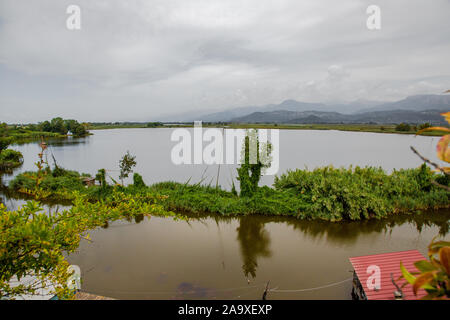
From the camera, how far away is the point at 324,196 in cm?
868

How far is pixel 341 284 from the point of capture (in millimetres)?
4953

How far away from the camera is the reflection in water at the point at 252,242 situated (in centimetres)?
580

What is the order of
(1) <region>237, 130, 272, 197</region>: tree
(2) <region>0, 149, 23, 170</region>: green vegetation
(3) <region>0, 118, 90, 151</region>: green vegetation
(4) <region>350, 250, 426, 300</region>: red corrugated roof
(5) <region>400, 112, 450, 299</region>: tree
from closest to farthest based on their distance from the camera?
(5) <region>400, 112, 450, 299</region>: tree < (4) <region>350, 250, 426, 300</region>: red corrugated roof < (1) <region>237, 130, 272, 197</region>: tree < (3) <region>0, 118, 90, 151</region>: green vegetation < (2) <region>0, 149, 23, 170</region>: green vegetation

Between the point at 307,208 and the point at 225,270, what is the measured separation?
4126 millimetres

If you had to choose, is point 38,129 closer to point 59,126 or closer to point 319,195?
point 59,126

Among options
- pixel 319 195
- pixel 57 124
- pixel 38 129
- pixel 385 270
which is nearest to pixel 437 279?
pixel 385 270

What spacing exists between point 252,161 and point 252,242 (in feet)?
11.1

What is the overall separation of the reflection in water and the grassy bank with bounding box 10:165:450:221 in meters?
0.73

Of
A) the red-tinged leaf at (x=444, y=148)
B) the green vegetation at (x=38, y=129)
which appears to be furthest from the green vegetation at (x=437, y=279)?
the green vegetation at (x=38, y=129)

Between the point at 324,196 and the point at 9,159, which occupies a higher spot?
the point at 9,159

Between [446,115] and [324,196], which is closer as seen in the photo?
[446,115]

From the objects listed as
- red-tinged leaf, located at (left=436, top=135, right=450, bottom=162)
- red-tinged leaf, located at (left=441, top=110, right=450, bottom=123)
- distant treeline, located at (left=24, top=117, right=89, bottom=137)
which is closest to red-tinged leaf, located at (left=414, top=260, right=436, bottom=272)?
red-tinged leaf, located at (left=436, top=135, right=450, bottom=162)

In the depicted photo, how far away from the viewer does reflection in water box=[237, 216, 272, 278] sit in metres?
5.80

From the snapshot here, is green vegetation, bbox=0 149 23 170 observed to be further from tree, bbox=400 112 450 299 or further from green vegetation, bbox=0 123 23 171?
tree, bbox=400 112 450 299
